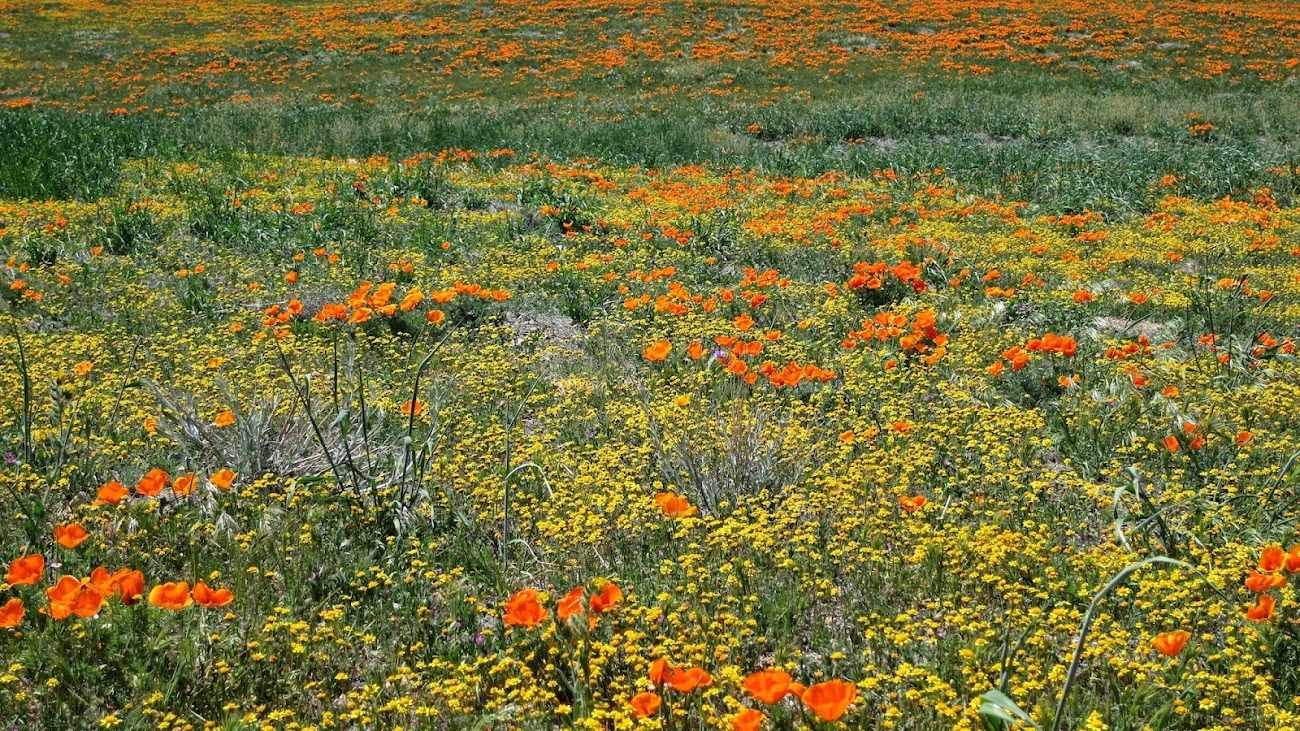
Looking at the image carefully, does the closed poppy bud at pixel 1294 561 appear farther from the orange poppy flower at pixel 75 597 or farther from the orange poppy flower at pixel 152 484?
the orange poppy flower at pixel 152 484

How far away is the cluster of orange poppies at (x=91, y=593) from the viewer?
7.69 ft

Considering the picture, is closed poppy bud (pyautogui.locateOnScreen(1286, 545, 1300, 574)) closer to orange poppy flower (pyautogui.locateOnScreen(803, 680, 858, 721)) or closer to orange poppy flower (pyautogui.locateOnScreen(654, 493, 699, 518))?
orange poppy flower (pyautogui.locateOnScreen(803, 680, 858, 721))

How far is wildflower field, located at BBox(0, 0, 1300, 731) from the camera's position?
246cm

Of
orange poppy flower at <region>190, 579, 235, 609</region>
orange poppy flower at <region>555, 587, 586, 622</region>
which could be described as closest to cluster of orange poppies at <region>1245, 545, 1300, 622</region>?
orange poppy flower at <region>555, 587, 586, 622</region>

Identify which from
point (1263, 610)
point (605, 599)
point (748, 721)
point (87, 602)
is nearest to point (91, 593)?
point (87, 602)

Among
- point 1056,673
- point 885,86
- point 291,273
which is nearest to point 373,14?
A: point 885,86

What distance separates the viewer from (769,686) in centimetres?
199

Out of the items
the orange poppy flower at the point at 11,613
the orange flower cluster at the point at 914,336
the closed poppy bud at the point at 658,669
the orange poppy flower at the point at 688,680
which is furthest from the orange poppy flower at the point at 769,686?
the orange flower cluster at the point at 914,336

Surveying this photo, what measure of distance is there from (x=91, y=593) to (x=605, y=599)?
1428 mm

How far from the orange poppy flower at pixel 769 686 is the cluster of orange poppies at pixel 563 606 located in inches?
22.5

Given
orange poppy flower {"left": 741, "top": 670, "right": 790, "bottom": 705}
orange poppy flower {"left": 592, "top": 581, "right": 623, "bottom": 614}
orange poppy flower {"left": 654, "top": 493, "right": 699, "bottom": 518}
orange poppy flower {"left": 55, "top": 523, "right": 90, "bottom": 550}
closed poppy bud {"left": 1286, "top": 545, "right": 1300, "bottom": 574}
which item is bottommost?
orange poppy flower {"left": 654, "top": 493, "right": 699, "bottom": 518}

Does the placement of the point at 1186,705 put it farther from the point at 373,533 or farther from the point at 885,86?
the point at 885,86

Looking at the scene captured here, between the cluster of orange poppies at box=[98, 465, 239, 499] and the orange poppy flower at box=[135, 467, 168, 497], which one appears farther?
the orange poppy flower at box=[135, 467, 168, 497]

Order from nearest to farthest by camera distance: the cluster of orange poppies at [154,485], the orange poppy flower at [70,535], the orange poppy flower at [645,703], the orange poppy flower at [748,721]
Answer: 1. the orange poppy flower at [748,721]
2. the orange poppy flower at [645,703]
3. the orange poppy flower at [70,535]
4. the cluster of orange poppies at [154,485]
